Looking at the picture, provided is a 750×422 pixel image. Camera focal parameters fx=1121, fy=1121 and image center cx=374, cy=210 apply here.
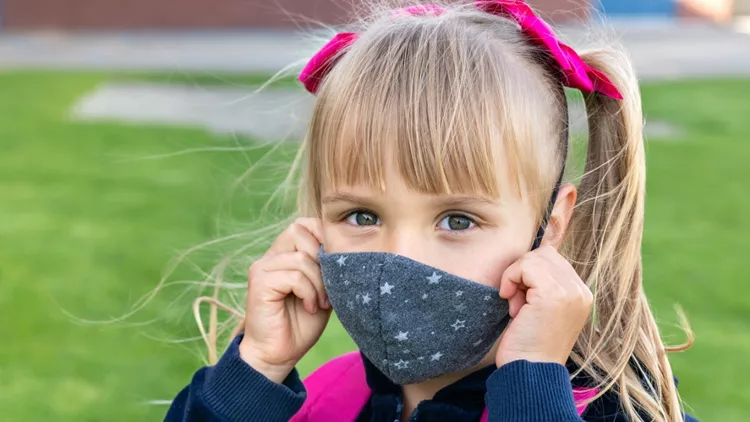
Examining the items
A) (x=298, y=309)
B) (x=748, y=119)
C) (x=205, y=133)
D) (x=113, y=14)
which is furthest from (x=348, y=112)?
(x=113, y=14)

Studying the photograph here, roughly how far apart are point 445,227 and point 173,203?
599 centimetres

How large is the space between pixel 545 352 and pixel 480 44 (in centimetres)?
67

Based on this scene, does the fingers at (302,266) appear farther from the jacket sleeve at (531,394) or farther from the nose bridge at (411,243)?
the jacket sleeve at (531,394)

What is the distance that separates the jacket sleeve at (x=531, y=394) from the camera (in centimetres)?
209

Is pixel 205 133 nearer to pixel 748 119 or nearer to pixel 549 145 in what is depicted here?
pixel 748 119

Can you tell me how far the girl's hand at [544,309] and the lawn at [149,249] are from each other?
1278 mm

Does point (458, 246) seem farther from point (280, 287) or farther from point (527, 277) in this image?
point (280, 287)

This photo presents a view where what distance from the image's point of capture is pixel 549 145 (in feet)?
7.77

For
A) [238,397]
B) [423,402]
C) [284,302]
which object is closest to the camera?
[423,402]

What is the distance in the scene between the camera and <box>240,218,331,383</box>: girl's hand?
2525 millimetres

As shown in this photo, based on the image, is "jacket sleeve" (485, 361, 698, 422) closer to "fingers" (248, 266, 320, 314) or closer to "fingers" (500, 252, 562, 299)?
"fingers" (500, 252, 562, 299)

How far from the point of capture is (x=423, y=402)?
2.33 meters

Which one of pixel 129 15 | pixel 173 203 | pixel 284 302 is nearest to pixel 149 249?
pixel 173 203

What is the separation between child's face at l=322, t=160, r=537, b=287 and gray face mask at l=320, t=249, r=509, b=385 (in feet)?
0.11
